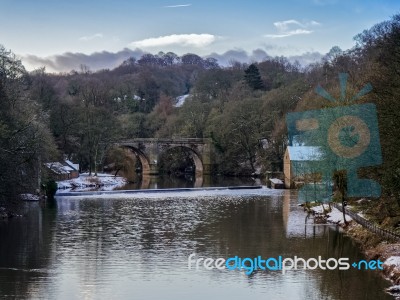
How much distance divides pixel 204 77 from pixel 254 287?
96.3m

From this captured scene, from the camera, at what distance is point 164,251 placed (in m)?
24.1

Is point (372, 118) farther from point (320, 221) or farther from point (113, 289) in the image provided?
point (113, 289)

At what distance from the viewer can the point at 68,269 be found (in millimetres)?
20703

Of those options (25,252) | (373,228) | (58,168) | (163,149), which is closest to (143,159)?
(163,149)

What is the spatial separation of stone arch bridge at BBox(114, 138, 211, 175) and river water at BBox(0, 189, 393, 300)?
40.6m

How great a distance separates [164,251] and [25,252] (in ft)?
17.0

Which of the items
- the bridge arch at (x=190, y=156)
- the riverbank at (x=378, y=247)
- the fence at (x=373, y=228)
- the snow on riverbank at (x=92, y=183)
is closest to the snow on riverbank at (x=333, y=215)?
the riverbank at (x=378, y=247)

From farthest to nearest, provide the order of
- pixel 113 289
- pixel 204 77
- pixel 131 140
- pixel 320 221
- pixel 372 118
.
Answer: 1. pixel 204 77
2. pixel 131 140
3. pixel 320 221
4. pixel 372 118
5. pixel 113 289

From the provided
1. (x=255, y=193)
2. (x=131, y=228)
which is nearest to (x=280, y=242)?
(x=131, y=228)

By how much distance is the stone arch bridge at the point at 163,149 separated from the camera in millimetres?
82056

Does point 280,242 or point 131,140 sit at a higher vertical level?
point 131,140

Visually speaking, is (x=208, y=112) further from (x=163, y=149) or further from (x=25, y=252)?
(x=25, y=252)

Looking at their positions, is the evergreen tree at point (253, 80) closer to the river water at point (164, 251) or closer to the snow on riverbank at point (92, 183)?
the snow on riverbank at point (92, 183)

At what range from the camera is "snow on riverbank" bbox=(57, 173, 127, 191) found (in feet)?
189
